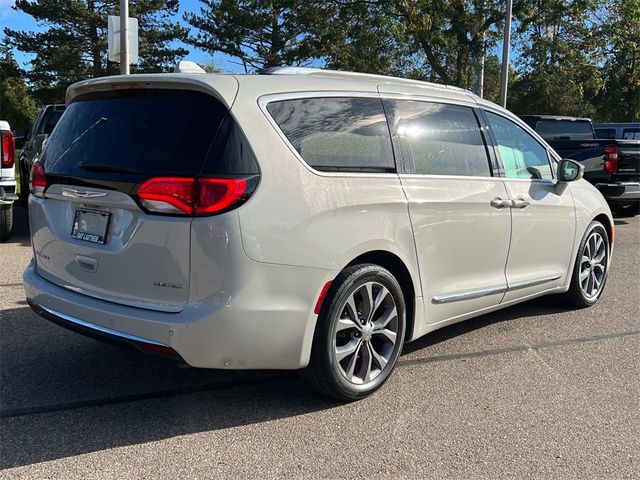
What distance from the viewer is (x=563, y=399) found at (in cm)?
365

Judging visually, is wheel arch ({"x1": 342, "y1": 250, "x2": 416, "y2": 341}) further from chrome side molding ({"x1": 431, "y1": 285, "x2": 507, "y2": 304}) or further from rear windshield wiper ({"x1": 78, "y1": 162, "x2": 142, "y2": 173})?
rear windshield wiper ({"x1": 78, "y1": 162, "x2": 142, "y2": 173})

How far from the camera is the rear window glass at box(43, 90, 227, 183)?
3.04m

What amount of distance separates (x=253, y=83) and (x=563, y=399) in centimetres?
252

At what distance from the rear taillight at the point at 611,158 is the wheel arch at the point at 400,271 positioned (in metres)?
8.23

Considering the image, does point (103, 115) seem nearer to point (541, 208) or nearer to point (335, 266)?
point (335, 266)

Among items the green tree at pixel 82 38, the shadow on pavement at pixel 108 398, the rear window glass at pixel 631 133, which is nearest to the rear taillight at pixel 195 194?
the shadow on pavement at pixel 108 398

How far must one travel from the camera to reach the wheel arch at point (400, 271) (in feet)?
11.6

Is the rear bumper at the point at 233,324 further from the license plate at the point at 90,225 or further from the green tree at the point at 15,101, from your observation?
the green tree at the point at 15,101

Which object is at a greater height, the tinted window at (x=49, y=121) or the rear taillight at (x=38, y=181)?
the tinted window at (x=49, y=121)

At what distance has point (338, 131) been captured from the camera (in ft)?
11.4

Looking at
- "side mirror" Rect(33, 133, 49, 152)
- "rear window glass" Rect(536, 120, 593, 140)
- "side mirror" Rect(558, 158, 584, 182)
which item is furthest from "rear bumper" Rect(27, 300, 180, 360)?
"rear window glass" Rect(536, 120, 593, 140)

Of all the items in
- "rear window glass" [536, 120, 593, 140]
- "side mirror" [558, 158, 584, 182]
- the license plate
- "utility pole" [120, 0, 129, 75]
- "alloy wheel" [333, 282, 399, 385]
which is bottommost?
"alloy wheel" [333, 282, 399, 385]

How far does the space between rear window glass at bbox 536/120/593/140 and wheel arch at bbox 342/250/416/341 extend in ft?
33.9

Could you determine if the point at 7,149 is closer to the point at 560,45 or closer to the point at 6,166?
the point at 6,166
